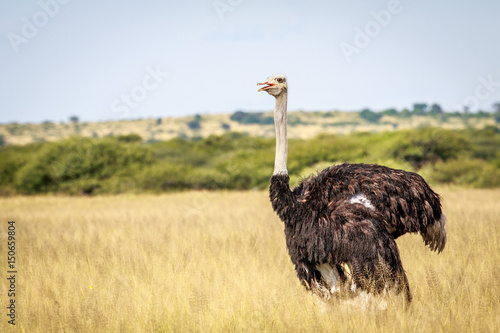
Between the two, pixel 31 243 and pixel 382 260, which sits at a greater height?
pixel 382 260

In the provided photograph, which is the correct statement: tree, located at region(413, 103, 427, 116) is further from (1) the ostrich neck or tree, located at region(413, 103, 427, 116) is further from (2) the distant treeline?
(1) the ostrich neck

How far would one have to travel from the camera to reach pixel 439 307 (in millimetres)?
4715

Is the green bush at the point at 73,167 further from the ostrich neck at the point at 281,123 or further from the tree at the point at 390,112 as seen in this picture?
the tree at the point at 390,112

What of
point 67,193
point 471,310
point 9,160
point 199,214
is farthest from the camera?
point 9,160

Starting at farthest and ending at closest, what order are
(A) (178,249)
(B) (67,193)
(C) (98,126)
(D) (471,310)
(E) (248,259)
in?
(C) (98,126) < (B) (67,193) < (A) (178,249) < (E) (248,259) < (D) (471,310)

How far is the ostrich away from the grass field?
0.26 m

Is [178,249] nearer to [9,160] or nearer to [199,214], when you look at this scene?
[199,214]

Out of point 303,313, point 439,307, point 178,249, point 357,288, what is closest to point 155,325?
point 303,313

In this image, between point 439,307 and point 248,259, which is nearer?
point 439,307

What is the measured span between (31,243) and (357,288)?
5.41m

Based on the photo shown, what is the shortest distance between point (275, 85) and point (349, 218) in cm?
129

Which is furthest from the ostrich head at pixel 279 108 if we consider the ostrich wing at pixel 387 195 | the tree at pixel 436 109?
the tree at pixel 436 109

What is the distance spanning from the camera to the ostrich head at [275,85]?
4.85 m

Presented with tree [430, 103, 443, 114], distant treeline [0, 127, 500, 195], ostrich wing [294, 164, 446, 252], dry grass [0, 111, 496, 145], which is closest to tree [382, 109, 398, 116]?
dry grass [0, 111, 496, 145]
